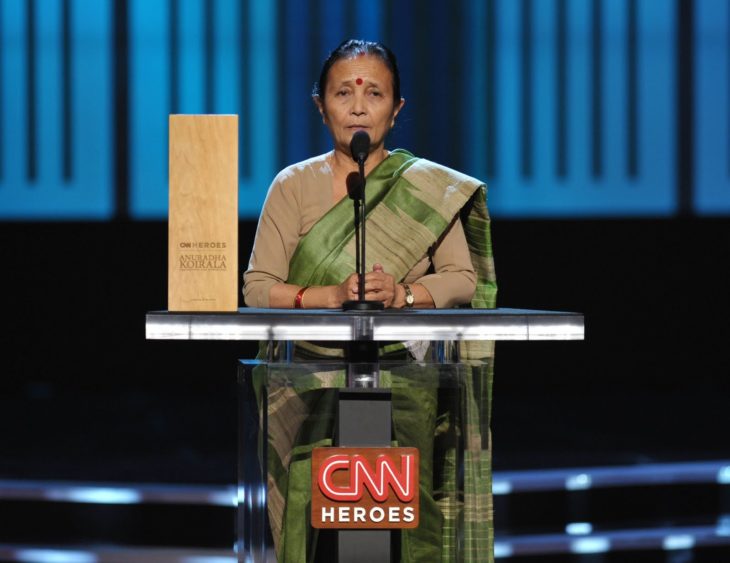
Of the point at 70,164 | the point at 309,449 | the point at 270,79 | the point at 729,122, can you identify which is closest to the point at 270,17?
the point at 270,79

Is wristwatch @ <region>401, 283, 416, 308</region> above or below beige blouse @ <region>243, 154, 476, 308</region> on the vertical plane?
below

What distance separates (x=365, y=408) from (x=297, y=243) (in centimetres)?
46

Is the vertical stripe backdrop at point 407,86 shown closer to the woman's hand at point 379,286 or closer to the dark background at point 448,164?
the dark background at point 448,164

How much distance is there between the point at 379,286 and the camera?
177cm

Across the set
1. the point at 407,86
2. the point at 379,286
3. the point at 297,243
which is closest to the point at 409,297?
the point at 379,286

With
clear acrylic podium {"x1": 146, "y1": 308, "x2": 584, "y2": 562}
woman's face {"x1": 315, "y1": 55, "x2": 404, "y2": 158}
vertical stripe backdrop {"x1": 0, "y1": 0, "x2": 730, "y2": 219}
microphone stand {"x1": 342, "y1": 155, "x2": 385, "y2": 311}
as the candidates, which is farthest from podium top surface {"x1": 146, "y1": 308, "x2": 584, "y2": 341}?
vertical stripe backdrop {"x1": 0, "y1": 0, "x2": 730, "y2": 219}

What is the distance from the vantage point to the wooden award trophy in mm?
1628

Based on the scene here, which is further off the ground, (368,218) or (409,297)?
(368,218)

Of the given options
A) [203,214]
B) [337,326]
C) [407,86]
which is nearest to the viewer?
[337,326]

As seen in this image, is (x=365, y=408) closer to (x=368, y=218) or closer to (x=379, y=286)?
(x=379, y=286)

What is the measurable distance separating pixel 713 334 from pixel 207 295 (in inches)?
153

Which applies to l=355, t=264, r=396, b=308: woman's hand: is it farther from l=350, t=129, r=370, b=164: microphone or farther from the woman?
l=350, t=129, r=370, b=164: microphone

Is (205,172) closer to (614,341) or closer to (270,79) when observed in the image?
(270,79)

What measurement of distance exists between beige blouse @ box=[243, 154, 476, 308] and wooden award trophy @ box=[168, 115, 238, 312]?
267mm
